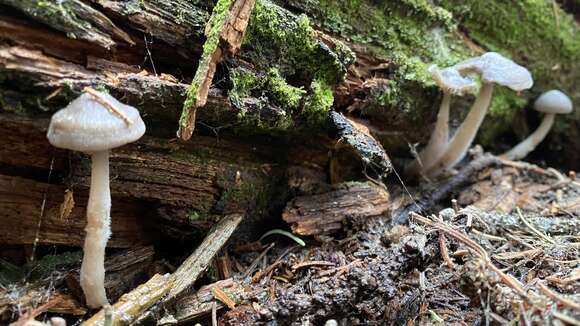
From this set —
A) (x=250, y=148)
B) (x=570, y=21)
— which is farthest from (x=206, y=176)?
(x=570, y=21)

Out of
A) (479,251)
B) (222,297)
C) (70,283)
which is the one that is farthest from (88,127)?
(479,251)

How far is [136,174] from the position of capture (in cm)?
242

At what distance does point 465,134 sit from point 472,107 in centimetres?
22

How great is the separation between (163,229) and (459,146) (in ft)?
7.91

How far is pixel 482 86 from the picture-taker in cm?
369

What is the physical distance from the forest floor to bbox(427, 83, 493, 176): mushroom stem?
3.26 ft

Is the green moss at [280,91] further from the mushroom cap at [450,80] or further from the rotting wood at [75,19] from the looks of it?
the mushroom cap at [450,80]

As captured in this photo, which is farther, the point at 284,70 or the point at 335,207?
the point at 335,207

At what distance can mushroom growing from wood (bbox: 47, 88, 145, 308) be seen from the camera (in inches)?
71.7

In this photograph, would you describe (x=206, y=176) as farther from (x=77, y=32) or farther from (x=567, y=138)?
(x=567, y=138)

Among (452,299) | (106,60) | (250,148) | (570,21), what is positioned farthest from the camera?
(570,21)

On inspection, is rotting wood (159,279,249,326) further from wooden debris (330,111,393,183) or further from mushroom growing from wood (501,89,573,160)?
mushroom growing from wood (501,89,573,160)

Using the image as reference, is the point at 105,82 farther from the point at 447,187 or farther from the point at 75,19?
the point at 447,187

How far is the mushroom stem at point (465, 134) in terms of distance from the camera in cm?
365
